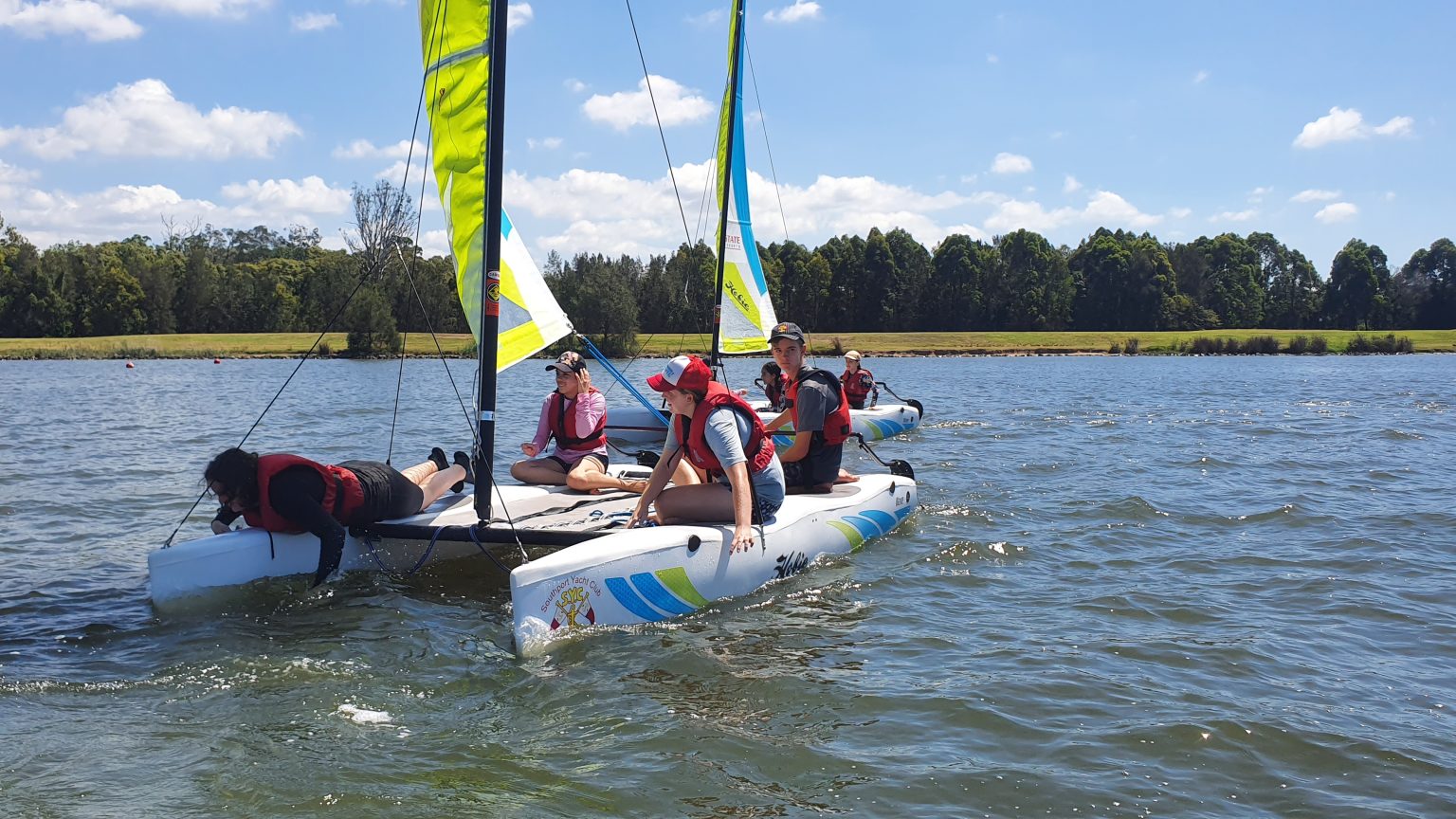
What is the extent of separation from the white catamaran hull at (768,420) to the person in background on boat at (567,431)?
407 cm

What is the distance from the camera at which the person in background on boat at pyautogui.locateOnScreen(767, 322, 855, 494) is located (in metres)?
8.30

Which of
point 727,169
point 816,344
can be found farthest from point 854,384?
point 816,344

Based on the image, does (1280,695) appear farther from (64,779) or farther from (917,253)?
(917,253)

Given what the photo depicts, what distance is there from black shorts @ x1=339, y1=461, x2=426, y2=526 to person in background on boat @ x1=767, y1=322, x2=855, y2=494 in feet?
9.73

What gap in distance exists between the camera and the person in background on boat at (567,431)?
9.09 meters

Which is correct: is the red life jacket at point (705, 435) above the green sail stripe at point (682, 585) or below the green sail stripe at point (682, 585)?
above

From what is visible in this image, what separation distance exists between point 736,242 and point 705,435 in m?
11.6

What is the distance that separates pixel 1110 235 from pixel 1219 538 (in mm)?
86942

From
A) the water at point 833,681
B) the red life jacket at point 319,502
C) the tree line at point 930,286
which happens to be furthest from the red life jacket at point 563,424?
the tree line at point 930,286

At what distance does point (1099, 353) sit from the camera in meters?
64.4

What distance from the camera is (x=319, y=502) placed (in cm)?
661

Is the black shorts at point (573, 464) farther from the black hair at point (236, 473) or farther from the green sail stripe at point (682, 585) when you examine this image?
the black hair at point (236, 473)

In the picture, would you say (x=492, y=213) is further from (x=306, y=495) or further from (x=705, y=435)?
(x=306, y=495)

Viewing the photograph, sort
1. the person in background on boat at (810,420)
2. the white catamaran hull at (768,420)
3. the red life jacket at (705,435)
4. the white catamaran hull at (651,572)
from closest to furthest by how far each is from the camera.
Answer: the white catamaran hull at (651,572), the red life jacket at (705,435), the person in background on boat at (810,420), the white catamaran hull at (768,420)
